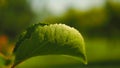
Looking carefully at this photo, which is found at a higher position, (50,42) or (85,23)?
(85,23)

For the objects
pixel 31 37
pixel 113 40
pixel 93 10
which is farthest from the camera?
pixel 93 10

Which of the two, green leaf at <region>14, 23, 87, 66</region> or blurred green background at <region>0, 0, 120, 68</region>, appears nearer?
green leaf at <region>14, 23, 87, 66</region>

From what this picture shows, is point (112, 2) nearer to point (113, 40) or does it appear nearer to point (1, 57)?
point (113, 40)

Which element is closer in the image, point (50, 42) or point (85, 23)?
point (50, 42)

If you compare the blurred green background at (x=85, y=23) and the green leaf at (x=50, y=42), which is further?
the blurred green background at (x=85, y=23)

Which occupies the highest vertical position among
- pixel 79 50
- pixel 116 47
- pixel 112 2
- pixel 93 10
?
pixel 93 10

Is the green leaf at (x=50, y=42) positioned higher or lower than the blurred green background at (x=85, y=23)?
lower

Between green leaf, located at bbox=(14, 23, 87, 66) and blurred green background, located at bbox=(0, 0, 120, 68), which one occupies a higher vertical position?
blurred green background, located at bbox=(0, 0, 120, 68)

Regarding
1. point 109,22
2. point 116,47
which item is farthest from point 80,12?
point 109,22
